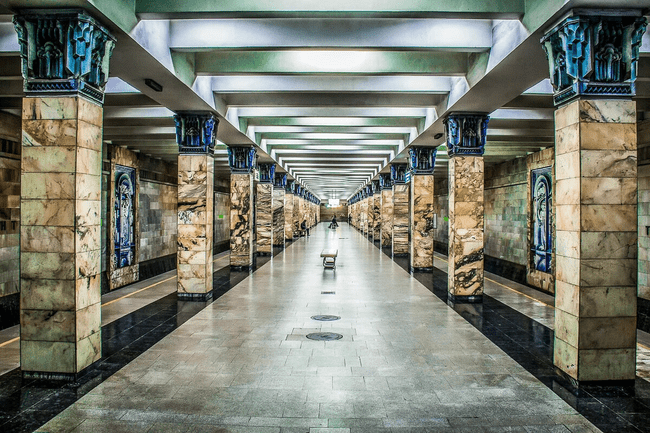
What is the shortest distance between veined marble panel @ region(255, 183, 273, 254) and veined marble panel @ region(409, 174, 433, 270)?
700 cm

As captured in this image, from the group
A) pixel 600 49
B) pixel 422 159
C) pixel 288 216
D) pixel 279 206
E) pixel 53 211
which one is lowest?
pixel 288 216

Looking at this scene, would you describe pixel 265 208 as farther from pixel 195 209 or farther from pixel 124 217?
pixel 195 209

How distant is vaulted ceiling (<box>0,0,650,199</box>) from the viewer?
5445 millimetres

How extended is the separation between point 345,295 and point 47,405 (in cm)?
682

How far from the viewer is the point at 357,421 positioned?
13.2 feet

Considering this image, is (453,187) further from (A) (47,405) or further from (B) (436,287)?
(A) (47,405)

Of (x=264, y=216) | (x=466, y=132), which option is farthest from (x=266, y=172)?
Answer: (x=466, y=132)

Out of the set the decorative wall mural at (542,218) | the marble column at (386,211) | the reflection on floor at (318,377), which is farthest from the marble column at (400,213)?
the reflection on floor at (318,377)

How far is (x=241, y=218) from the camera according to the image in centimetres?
1414

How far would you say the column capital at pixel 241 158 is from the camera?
45.1ft

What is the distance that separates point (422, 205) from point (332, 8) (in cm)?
932

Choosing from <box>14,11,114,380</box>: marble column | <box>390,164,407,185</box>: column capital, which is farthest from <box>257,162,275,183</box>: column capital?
<box>14,11,114,380</box>: marble column

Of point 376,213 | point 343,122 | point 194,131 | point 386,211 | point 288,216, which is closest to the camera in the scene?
point 194,131

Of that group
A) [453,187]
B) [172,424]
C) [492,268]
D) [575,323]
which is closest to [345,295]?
[453,187]
